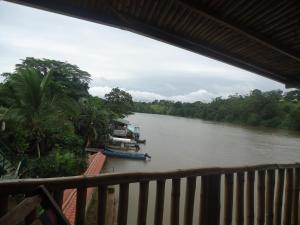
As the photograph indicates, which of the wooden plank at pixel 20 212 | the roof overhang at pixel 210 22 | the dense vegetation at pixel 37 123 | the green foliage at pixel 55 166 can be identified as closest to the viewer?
the wooden plank at pixel 20 212

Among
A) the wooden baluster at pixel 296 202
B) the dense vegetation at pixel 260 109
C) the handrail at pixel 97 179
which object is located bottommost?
the wooden baluster at pixel 296 202

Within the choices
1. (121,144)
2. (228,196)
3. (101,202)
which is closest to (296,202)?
(228,196)

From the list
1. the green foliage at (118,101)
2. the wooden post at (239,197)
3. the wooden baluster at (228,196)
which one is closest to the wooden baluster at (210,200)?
the wooden baluster at (228,196)

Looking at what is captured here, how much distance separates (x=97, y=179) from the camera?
172cm

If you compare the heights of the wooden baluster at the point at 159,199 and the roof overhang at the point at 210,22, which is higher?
the roof overhang at the point at 210,22

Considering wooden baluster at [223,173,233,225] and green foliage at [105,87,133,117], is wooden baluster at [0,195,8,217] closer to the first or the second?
wooden baluster at [223,173,233,225]

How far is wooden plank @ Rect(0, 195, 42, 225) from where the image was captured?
1.10 m

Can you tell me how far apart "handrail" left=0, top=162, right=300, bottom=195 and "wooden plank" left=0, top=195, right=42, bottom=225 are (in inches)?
7.3

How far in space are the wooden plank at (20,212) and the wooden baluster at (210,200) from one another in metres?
1.31

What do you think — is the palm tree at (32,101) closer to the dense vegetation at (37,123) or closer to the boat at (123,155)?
the dense vegetation at (37,123)

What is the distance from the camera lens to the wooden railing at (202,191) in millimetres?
1620

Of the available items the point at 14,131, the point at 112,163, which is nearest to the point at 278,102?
the point at 112,163

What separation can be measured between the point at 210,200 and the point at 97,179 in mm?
990

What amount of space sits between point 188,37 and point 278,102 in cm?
6065
